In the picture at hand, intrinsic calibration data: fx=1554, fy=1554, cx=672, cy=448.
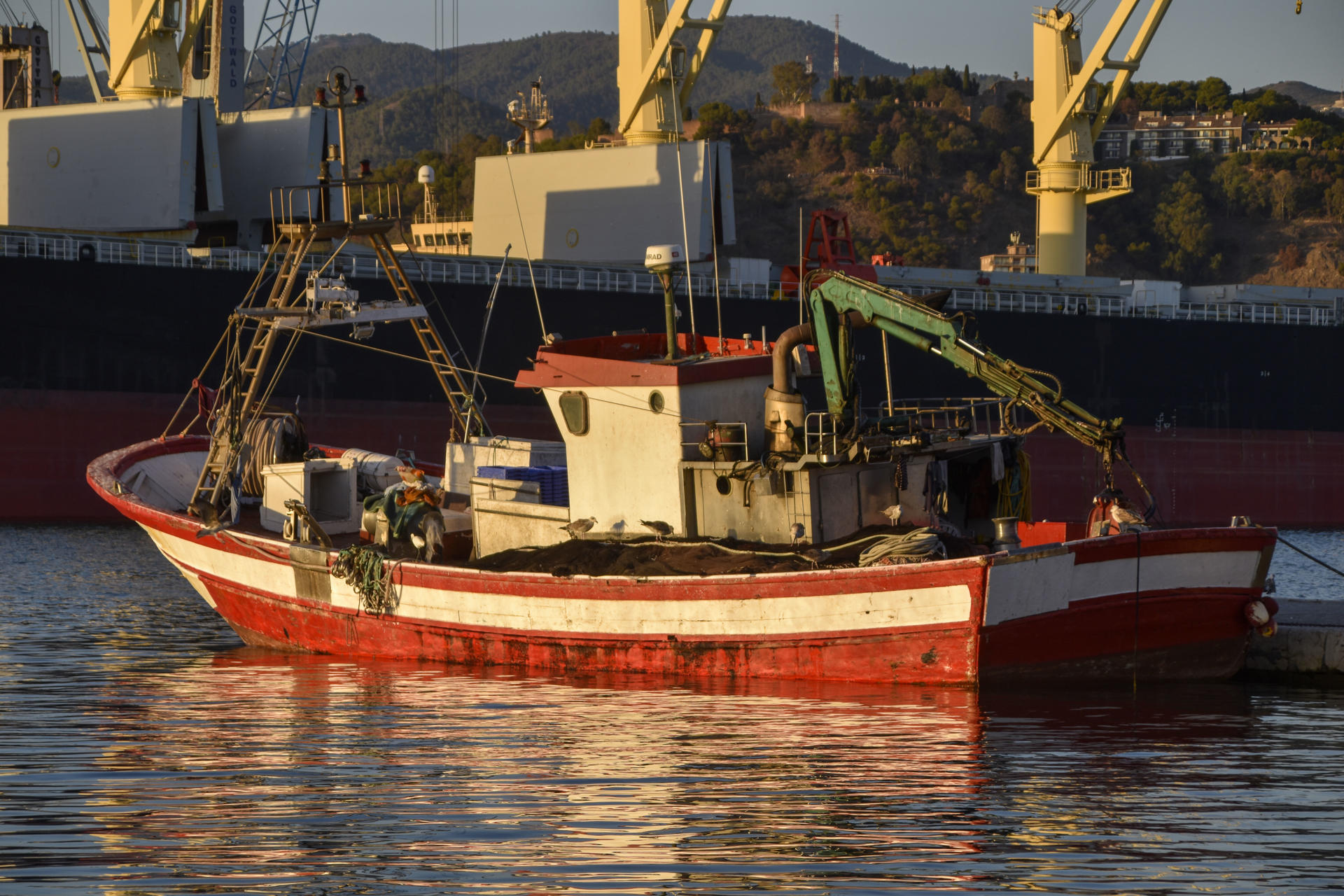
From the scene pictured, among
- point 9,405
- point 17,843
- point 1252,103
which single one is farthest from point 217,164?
point 1252,103

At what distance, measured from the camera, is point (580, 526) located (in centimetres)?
1780

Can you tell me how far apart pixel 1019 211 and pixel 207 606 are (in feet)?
430

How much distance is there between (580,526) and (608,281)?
29655mm

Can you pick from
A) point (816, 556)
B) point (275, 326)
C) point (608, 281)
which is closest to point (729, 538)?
point (816, 556)

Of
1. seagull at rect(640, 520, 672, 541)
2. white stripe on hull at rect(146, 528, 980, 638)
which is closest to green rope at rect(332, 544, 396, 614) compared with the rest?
white stripe on hull at rect(146, 528, 980, 638)

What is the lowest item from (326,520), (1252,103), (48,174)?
(326,520)

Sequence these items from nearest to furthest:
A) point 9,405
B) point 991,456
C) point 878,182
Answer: point 991,456, point 9,405, point 878,182

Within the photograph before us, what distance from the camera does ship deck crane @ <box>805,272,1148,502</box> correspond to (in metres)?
15.7

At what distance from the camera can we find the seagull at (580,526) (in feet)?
58.2

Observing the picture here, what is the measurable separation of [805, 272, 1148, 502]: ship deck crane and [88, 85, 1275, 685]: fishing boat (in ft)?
0.13

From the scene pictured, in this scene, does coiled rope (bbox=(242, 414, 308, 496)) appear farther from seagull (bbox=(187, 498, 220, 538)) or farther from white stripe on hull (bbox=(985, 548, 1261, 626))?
white stripe on hull (bbox=(985, 548, 1261, 626))

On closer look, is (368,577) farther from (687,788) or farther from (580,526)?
(687,788)

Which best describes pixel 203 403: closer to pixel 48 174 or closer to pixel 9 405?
pixel 9 405

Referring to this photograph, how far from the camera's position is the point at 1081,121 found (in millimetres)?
51750
